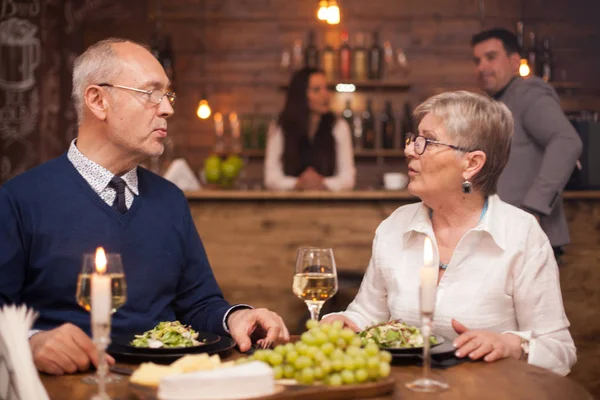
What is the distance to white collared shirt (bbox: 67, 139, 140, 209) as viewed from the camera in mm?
2107

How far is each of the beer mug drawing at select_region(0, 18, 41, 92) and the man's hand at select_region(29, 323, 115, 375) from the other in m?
3.99

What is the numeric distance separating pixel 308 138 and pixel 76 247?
11.4 ft

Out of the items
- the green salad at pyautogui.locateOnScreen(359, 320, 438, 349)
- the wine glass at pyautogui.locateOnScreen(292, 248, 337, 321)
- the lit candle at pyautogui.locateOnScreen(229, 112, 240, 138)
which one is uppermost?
the lit candle at pyautogui.locateOnScreen(229, 112, 240, 138)

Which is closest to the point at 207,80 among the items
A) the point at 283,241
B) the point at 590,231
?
the point at 283,241

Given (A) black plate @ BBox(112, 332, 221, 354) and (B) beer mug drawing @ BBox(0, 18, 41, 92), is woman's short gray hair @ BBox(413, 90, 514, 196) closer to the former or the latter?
(A) black plate @ BBox(112, 332, 221, 354)

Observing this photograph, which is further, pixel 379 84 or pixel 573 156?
pixel 379 84

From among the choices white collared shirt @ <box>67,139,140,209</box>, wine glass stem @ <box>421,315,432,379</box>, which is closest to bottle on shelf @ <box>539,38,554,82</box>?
white collared shirt @ <box>67,139,140,209</box>

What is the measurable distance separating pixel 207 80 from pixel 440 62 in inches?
77.2

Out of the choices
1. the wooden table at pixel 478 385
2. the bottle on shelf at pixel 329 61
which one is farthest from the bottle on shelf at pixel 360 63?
the wooden table at pixel 478 385

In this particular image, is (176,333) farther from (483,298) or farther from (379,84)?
(379,84)

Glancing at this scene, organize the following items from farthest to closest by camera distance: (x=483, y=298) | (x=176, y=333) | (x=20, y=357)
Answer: (x=483, y=298), (x=176, y=333), (x=20, y=357)

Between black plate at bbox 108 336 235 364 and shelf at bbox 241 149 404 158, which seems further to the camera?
shelf at bbox 241 149 404 158

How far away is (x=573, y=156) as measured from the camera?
383cm

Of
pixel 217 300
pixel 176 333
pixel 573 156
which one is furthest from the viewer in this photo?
pixel 573 156
